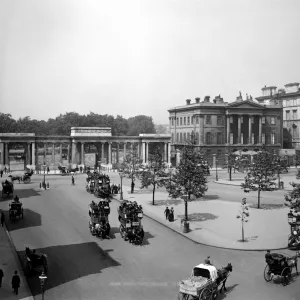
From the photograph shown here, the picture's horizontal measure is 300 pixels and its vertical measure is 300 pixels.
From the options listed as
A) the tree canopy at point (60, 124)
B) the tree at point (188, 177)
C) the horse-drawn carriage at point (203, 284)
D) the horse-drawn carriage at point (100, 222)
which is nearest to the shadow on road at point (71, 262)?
the horse-drawn carriage at point (100, 222)

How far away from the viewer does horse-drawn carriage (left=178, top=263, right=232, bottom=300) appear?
1955cm

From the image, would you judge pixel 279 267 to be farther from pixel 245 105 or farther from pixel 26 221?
pixel 245 105

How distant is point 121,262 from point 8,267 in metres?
6.77

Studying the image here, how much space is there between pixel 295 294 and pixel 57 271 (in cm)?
1312

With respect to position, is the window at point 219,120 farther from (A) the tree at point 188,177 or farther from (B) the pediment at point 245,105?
(A) the tree at point 188,177

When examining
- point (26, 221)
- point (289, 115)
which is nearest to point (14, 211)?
point (26, 221)

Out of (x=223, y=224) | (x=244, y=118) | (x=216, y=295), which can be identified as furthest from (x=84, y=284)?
(x=244, y=118)

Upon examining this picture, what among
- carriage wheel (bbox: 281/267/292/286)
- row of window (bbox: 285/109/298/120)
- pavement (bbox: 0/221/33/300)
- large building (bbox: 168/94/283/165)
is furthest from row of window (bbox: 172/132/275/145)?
carriage wheel (bbox: 281/267/292/286)

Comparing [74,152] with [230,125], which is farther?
[230,125]

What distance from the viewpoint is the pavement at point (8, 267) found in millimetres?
21609

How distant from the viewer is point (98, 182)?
54281mm

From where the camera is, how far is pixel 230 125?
101 meters

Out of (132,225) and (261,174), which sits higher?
(261,174)

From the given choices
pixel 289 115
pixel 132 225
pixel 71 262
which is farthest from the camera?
pixel 289 115
